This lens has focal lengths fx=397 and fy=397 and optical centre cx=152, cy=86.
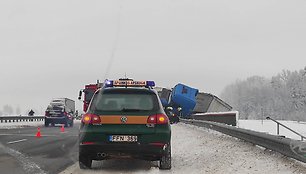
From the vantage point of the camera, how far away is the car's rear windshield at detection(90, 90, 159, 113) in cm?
771

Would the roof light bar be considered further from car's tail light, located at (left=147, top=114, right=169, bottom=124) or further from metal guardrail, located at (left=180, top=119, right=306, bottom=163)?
metal guardrail, located at (left=180, top=119, right=306, bottom=163)

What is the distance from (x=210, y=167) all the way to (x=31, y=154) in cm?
539

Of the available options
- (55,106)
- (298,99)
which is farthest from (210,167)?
(298,99)

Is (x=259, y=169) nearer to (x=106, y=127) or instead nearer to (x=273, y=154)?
(x=273, y=154)

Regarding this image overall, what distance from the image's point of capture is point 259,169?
7.34m

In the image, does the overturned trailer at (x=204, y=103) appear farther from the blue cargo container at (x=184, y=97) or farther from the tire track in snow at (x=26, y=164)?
the tire track in snow at (x=26, y=164)

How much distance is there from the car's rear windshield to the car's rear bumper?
2.21 feet

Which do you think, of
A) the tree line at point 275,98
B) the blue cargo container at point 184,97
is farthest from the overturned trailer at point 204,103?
the tree line at point 275,98

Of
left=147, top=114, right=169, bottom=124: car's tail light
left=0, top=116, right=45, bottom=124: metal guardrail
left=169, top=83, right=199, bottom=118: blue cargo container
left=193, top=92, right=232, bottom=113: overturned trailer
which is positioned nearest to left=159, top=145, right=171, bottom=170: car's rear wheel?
left=147, top=114, right=169, bottom=124: car's tail light

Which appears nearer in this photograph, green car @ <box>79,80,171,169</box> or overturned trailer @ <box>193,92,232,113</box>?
green car @ <box>79,80,171,169</box>

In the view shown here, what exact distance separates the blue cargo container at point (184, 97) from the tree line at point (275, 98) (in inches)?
2967

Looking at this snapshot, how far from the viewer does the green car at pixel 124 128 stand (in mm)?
7543

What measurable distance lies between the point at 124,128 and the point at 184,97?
89.1 ft

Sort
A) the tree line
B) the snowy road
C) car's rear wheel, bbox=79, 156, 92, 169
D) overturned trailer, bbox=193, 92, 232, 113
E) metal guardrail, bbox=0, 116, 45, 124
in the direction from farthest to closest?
1. the tree line
2. overturned trailer, bbox=193, 92, 232, 113
3. metal guardrail, bbox=0, 116, 45, 124
4. car's rear wheel, bbox=79, 156, 92, 169
5. the snowy road
